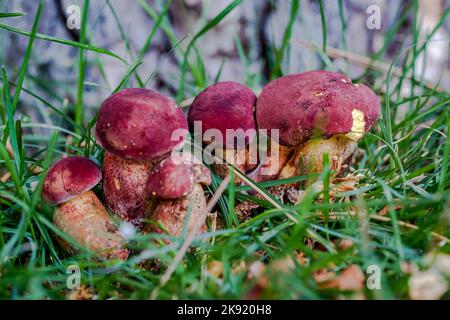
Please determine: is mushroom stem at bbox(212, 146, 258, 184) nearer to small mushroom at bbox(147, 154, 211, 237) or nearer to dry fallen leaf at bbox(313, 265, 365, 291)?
small mushroom at bbox(147, 154, 211, 237)

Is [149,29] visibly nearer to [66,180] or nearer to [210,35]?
[210,35]

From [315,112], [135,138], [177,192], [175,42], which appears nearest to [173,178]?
[177,192]

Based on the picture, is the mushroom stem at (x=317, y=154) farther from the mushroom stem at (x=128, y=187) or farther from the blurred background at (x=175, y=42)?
the blurred background at (x=175, y=42)

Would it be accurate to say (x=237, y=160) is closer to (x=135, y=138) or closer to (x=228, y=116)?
(x=228, y=116)

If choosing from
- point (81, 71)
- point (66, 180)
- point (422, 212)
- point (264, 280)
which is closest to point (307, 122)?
point (422, 212)

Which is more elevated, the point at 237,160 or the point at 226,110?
the point at 226,110
